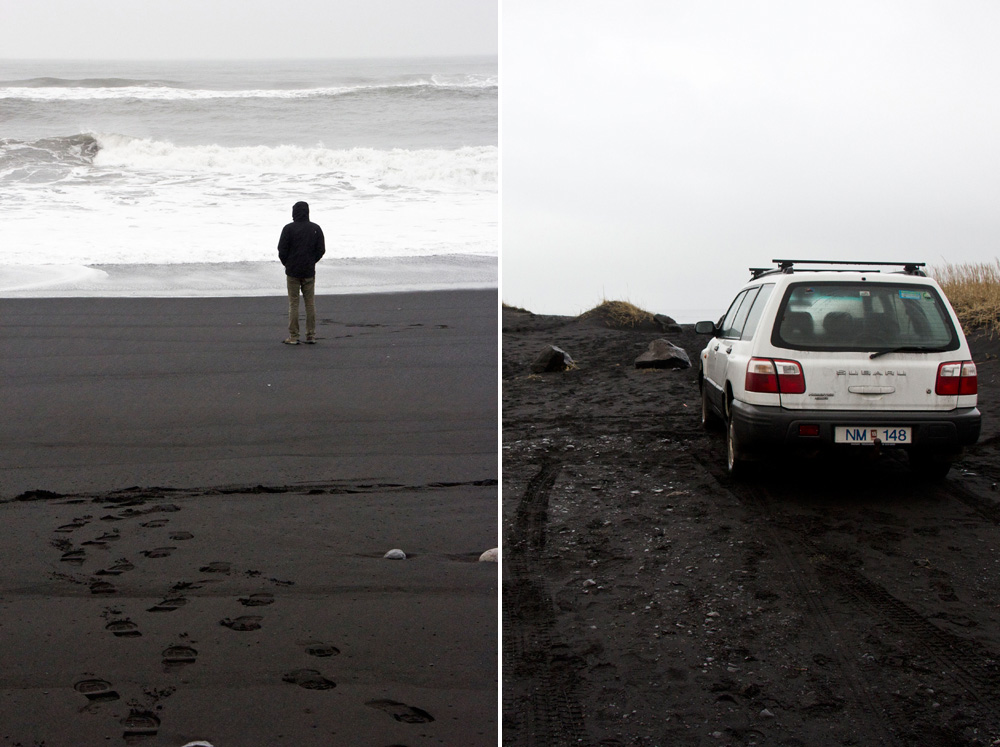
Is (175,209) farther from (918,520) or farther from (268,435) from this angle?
(918,520)

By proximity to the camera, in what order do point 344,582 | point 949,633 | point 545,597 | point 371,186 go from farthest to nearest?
point 371,186 → point 545,597 → point 344,582 → point 949,633

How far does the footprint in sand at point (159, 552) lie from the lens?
12.1 feet

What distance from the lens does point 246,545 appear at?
3861mm

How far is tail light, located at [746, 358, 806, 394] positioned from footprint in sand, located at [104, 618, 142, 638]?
3398 mm

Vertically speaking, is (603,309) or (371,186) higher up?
(371,186)

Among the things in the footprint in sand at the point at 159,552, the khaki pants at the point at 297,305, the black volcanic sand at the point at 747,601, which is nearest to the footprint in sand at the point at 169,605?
the footprint in sand at the point at 159,552

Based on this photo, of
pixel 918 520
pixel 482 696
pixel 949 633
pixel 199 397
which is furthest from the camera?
pixel 199 397

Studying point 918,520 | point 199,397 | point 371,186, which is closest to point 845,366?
point 918,520

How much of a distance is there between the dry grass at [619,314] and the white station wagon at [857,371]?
9.84m

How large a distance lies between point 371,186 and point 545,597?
15.9 meters

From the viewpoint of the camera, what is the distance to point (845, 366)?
4816 millimetres

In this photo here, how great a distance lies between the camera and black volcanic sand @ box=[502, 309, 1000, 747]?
107 inches

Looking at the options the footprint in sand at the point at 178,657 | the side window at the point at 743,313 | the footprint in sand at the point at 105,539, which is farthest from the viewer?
the side window at the point at 743,313

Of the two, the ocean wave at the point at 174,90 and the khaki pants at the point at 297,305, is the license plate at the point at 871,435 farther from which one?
the ocean wave at the point at 174,90
